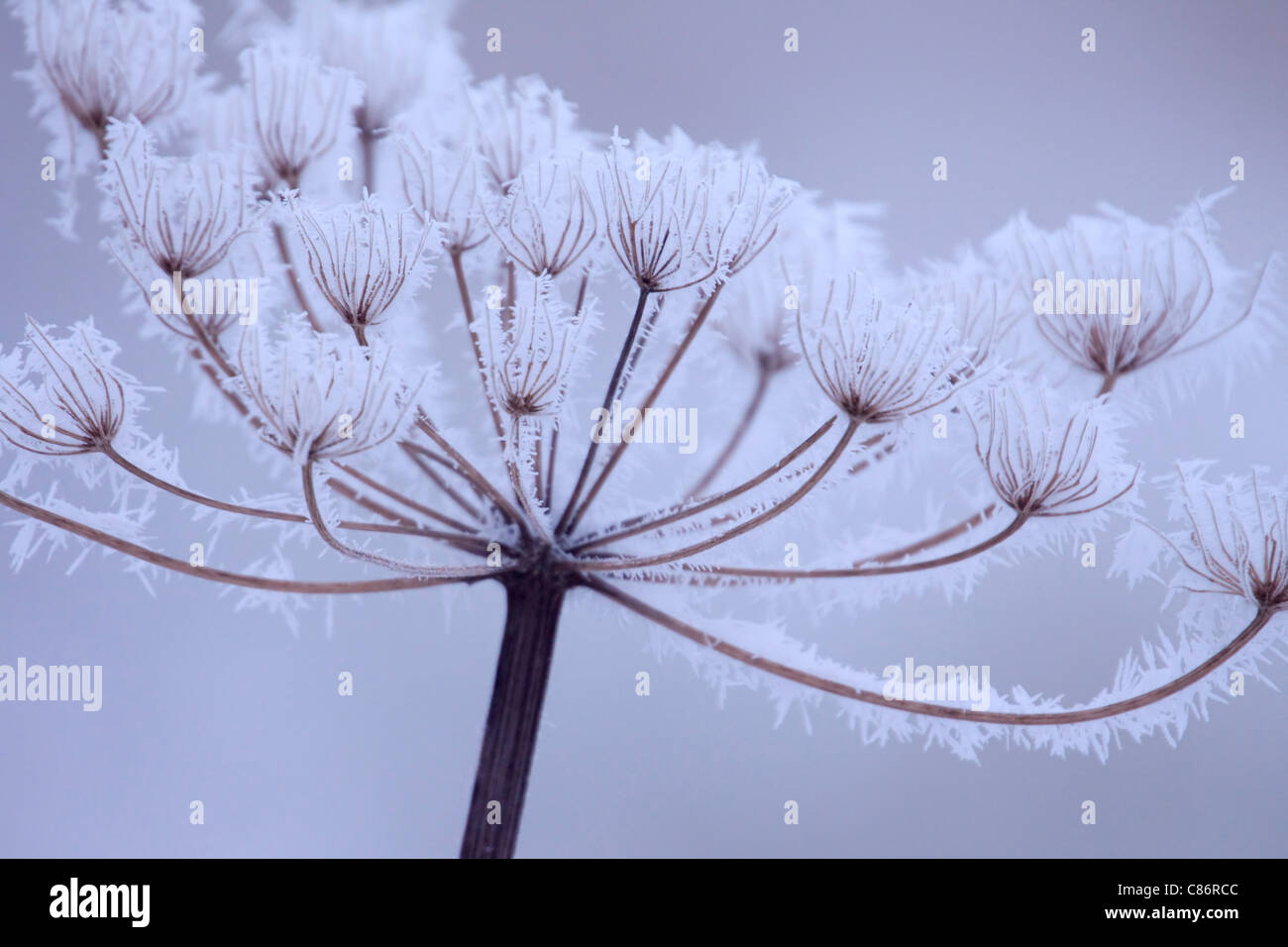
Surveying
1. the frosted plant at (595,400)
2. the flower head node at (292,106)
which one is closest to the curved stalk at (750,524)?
the frosted plant at (595,400)

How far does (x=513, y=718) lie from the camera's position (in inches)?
19.5

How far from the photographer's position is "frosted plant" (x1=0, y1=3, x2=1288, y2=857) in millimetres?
406

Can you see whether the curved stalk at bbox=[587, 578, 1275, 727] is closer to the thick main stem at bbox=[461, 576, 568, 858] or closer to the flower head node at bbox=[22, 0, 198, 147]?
the thick main stem at bbox=[461, 576, 568, 858]

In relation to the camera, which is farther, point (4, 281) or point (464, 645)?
point (464, 645)

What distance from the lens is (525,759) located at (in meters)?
0.50

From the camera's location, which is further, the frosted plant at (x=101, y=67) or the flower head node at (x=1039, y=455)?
the frosted plant at (x=101, y=67)

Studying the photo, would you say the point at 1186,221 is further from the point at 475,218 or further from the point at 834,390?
the point at 475,218

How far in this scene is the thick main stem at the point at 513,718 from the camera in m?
0.48

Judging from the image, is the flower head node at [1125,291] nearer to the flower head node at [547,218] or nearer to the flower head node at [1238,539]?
the flower head node at [1238,539]

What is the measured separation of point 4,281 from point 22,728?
34 centimetres

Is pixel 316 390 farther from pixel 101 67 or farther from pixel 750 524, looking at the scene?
pixel 101 67

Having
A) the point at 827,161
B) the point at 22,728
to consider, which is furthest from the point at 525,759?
the point at 827,161

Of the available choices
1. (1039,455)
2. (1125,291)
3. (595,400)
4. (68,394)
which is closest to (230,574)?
(68,394)

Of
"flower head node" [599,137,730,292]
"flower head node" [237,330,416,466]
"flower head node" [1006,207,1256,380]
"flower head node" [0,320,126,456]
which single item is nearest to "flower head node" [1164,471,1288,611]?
"flower head node" [1006,207,1256,380]
